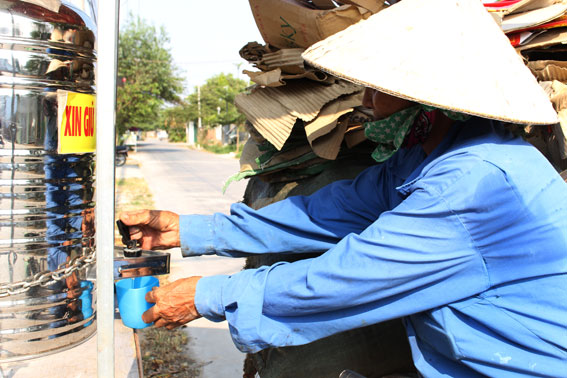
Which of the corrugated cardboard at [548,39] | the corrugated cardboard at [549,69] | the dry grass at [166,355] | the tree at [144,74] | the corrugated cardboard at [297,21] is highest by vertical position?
the tree at [144,74]

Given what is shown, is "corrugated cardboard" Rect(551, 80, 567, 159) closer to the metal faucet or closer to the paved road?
the metal faucet

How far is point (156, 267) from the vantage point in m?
1.67

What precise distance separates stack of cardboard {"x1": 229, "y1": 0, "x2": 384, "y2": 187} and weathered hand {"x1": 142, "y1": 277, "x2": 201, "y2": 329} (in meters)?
0.78

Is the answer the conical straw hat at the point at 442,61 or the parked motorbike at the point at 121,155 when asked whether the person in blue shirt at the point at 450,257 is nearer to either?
the conical straw hat at the point at 442,61

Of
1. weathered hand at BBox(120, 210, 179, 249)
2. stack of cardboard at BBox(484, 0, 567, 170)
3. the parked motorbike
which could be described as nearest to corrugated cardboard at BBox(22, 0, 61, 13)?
weathered hand at BBox(120, 210, 179, 249)

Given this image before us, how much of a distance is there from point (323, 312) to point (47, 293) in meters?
0.91

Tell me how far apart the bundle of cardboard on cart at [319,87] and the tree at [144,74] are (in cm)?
1876

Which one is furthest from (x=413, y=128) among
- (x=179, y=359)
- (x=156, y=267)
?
(x=179, y=359)

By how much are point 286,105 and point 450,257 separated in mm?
1128

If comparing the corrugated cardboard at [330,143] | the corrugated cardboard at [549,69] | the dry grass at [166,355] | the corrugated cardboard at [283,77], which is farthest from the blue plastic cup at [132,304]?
the dry grass at [166,355]

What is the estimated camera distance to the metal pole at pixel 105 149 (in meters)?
Answer: 1.19

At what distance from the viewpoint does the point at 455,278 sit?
4.38 ft

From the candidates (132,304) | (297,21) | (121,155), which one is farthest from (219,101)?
(132,304)

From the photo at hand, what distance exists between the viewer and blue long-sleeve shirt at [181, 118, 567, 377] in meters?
1.29
